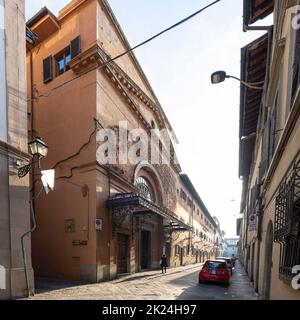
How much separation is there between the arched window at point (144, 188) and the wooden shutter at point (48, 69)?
842 cm

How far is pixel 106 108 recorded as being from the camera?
15.0m

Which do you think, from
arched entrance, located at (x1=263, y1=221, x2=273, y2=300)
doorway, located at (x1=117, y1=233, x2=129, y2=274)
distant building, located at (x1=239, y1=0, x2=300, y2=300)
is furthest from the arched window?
arched entrance, located at (x1=263, y1=221, x2=273, y2=300)

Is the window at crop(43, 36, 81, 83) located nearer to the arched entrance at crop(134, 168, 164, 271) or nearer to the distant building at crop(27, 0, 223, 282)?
the distant building at crop(27, 0, 223, 282)

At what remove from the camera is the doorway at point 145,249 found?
20406mm

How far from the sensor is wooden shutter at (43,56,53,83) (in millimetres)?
16031

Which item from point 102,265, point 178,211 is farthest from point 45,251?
point 178,211

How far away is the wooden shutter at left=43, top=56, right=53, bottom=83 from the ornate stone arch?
756 centimetres

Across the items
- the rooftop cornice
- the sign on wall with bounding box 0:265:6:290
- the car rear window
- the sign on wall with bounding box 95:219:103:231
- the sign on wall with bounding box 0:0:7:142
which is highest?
the rooftop cornice

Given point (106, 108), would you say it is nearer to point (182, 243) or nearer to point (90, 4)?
point (90, 4)

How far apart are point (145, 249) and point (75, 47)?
575 inches

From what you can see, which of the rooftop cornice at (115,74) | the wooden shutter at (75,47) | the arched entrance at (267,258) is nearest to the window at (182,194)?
the rooftop cornice at (115,74)

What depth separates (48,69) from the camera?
16234 millimetres

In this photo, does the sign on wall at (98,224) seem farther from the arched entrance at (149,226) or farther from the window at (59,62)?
the window at (59,62)

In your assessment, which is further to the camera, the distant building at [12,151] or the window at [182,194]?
the window at [182,194]
